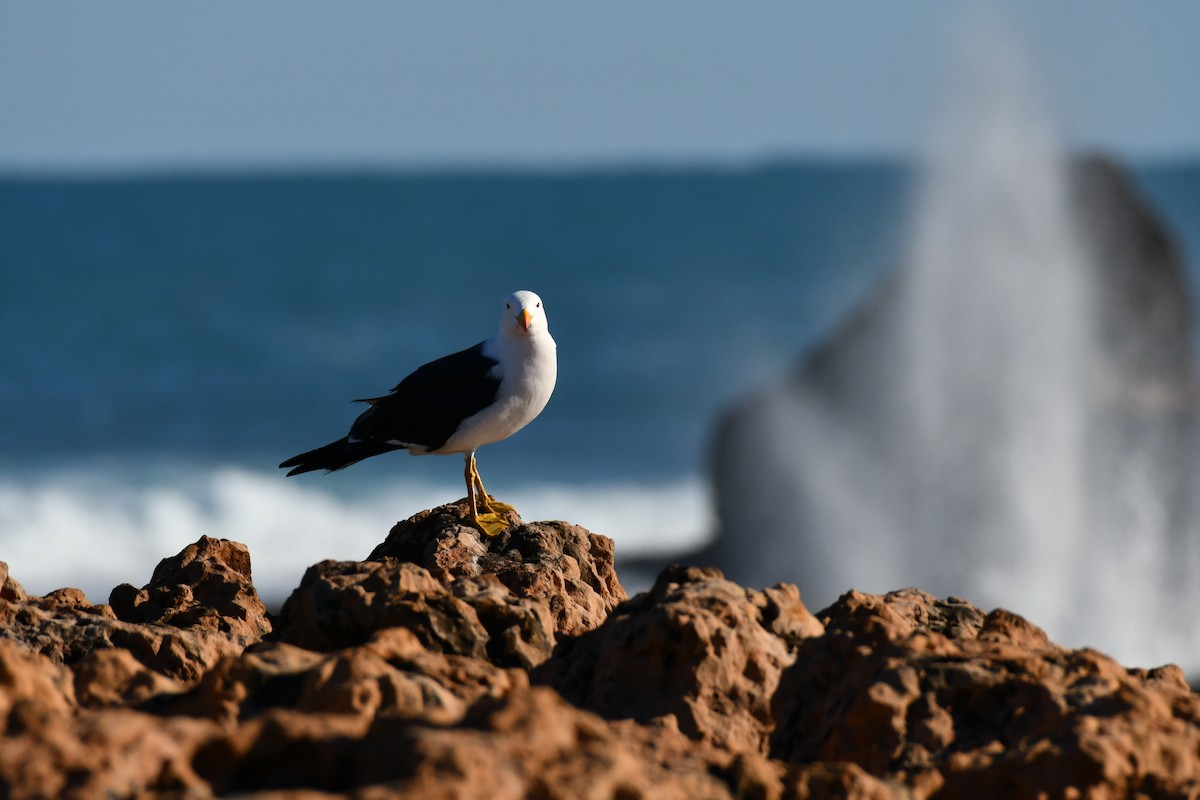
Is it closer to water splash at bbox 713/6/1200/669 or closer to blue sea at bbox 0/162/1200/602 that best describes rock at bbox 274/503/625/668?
water splash at bbox 713/6/1200/669

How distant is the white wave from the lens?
1911 cm

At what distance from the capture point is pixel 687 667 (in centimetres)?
392

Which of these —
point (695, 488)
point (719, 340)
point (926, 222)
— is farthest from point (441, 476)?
point (719, 340)

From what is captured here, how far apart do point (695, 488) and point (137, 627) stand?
21.3 meters

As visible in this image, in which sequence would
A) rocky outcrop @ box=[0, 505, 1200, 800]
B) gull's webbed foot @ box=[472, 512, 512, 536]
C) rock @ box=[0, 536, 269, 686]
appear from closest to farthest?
rocky outcrop @ box=[0, 505, 1200, 800] → rock @ box=[0, 536, 269, 686] → gull's webbed foot @ box=[472, 512, 512, 536]

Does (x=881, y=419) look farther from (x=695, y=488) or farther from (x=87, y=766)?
(x=87, y=766)

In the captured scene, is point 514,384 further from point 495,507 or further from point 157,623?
point 157,623

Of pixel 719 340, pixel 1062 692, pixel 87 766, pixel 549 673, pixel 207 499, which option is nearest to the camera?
pixel 87 766

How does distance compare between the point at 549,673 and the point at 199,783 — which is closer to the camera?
the point at 199,783

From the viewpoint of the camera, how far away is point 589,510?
23734 millimetres

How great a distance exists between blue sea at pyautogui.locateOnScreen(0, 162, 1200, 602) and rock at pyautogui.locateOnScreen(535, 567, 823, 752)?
540 inches

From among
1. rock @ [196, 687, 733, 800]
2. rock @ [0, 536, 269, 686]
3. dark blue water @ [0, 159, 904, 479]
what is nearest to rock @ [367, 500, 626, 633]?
rock @ [0, 536, 269, 686]

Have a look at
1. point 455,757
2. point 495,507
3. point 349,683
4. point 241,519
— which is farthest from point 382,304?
point 455,757

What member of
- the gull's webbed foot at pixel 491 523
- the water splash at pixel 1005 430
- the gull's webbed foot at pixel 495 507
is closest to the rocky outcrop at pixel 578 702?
the gull's webbed foot at pixel 491 523
